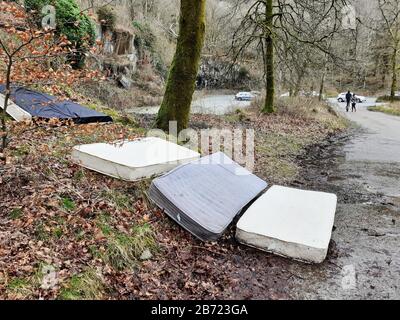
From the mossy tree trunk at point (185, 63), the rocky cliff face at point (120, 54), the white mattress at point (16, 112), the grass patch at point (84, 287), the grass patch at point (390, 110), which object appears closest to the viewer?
the grass patch at point (84, 287)

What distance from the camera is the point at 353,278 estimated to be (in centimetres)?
365

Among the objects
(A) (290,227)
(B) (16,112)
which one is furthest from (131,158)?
(B) (16,112)

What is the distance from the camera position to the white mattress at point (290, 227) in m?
3.89

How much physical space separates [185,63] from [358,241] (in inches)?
173

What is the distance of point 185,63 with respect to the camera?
271 inches

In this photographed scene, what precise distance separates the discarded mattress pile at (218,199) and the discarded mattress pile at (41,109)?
148 centimetres

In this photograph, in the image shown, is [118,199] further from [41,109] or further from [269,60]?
[269,60]

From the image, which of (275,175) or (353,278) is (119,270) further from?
(275,175)

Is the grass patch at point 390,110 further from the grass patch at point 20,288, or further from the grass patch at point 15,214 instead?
the grass patch at point 20,288

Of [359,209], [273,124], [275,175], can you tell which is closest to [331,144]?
[273,124]

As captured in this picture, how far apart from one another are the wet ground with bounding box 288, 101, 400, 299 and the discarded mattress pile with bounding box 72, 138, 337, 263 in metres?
0.32

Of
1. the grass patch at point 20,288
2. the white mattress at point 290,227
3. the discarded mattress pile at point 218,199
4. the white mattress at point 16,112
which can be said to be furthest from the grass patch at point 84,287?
the white mattress at point 16,112

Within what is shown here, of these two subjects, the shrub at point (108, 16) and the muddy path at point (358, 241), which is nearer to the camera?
the muddy path at point (358, 241)
